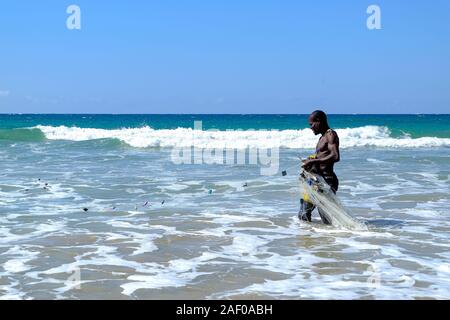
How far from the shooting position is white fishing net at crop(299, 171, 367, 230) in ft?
26.0

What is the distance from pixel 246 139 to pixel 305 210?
23.5 metres

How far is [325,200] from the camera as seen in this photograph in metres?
7.98

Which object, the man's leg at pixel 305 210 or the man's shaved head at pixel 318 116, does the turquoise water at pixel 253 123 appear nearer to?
the man's leg at pixel 305 210

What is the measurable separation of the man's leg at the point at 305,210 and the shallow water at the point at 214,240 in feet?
0.44

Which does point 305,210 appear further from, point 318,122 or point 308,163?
point 318,122

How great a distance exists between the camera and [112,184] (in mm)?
12703

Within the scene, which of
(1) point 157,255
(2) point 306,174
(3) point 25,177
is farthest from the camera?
(3) point 25,177

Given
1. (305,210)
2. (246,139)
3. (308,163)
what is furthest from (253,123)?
(308,163)

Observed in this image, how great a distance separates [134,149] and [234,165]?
9470 millimetres

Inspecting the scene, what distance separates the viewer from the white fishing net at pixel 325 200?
7.93 metres

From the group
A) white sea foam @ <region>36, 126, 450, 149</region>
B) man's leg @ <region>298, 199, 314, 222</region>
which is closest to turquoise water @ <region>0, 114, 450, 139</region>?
white sea foam @ <region>36, 126, 450, 149</region>
